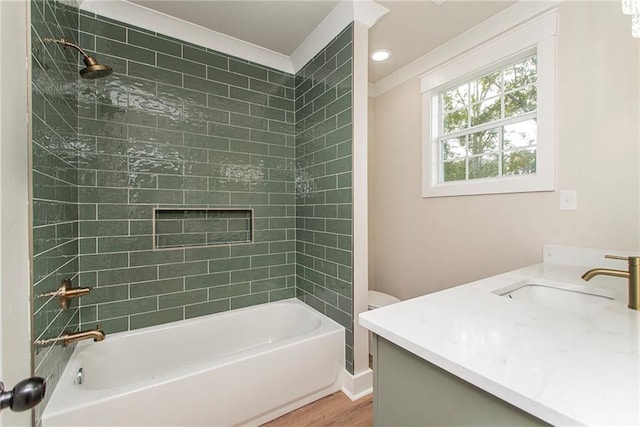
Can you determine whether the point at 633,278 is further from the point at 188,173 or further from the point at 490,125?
the point at 188,173

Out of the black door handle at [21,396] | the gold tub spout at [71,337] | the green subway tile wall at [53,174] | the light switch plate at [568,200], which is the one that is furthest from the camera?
the light switch plate at [568,200]

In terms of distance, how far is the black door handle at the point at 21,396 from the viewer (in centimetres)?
44

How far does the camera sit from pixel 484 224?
1963 millimetres

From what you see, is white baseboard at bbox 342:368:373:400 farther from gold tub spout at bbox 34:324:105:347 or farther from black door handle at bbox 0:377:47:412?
black door handle at bbox 0:377:47:412

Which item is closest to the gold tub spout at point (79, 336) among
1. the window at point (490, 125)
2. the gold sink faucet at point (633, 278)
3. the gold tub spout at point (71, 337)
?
the gold tub spout at point (71, 337)

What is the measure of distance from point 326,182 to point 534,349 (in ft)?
5.25

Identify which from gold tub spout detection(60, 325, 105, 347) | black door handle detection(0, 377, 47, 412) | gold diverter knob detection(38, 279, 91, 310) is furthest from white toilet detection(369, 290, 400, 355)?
black door handle detection(0, 377, 47, 412)

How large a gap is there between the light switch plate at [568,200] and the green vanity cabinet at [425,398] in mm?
1558

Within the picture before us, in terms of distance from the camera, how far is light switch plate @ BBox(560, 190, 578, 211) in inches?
60.2

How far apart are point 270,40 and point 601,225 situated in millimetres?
2562

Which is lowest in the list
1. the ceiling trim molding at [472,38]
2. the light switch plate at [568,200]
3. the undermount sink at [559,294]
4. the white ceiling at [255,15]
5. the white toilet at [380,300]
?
the white toilet at [380,300]

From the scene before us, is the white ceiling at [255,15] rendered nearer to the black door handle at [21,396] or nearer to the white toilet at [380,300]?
the black door handle at [21,396]

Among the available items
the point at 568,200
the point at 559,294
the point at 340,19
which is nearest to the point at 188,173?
the point at 340,19

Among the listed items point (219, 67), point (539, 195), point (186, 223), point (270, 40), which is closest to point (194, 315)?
point (186, 223)
